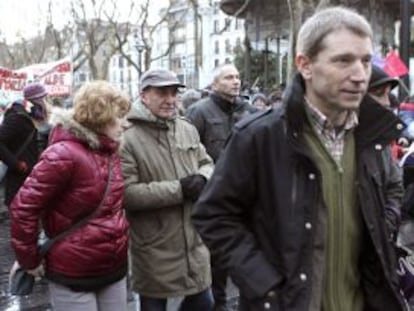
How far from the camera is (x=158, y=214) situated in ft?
13.1

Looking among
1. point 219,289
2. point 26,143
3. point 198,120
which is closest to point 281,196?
point 219,289

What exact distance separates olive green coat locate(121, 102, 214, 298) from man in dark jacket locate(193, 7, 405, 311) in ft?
4.86

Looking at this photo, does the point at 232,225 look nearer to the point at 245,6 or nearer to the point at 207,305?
the point at 207,305

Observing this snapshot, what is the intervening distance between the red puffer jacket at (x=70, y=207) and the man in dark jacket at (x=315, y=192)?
1037 mm

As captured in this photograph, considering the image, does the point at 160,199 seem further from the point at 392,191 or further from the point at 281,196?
the point at 281,196

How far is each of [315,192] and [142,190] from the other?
1.77 m

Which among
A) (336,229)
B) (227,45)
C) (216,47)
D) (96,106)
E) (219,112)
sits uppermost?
(96,106)

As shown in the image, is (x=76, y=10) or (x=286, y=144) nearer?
(x=286, y=144)

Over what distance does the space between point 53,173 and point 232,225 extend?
1218mm

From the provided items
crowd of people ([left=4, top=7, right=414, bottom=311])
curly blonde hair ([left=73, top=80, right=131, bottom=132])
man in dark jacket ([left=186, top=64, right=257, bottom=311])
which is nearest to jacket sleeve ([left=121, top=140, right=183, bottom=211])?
crowd of people ([left=4, top=7, right=414, bottom=311])

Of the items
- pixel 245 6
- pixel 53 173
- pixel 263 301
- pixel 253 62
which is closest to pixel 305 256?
pixel 263 301

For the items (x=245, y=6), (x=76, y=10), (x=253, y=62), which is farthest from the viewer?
(x=76, y=10)

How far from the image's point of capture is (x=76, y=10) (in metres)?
38.2

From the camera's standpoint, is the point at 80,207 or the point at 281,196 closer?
the point at 281,196
